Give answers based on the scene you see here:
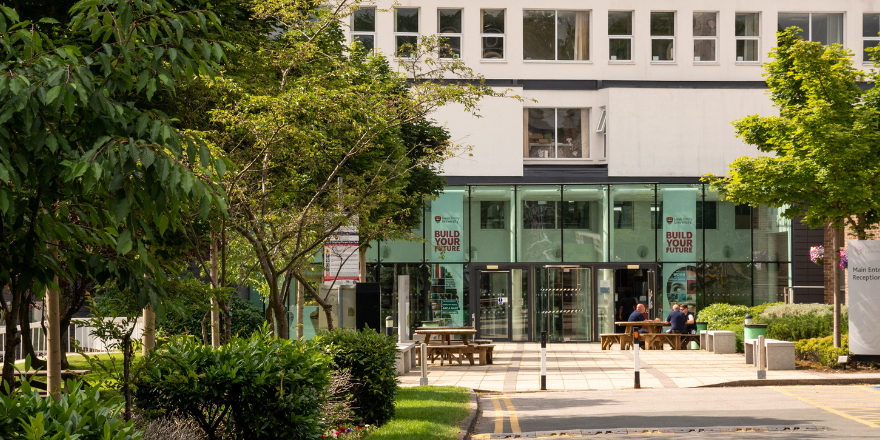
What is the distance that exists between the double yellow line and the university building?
1701 centimetres

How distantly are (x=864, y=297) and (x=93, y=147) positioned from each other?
17.1m

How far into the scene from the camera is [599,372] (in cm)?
2084

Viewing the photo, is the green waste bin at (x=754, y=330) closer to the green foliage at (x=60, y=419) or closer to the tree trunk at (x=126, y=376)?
the tree trunk at (x=126, y=376)

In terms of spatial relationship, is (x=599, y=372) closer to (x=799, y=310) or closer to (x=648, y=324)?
(x=799, y=310)

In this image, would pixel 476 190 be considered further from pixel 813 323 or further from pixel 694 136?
pixel 813 323

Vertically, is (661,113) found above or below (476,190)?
above

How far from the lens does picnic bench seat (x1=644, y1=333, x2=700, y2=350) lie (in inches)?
1085

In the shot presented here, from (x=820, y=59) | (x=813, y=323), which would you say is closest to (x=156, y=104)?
(x=820, y=59)

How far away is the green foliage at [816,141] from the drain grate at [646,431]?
9.31 m

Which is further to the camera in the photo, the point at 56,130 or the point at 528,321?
the point at 528,321

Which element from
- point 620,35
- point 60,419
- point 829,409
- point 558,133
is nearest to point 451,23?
point 558,133

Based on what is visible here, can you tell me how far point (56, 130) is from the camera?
4.91 m

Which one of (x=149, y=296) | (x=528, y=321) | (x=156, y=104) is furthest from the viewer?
(x=528, y=321)

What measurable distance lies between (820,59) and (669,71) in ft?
51.3
